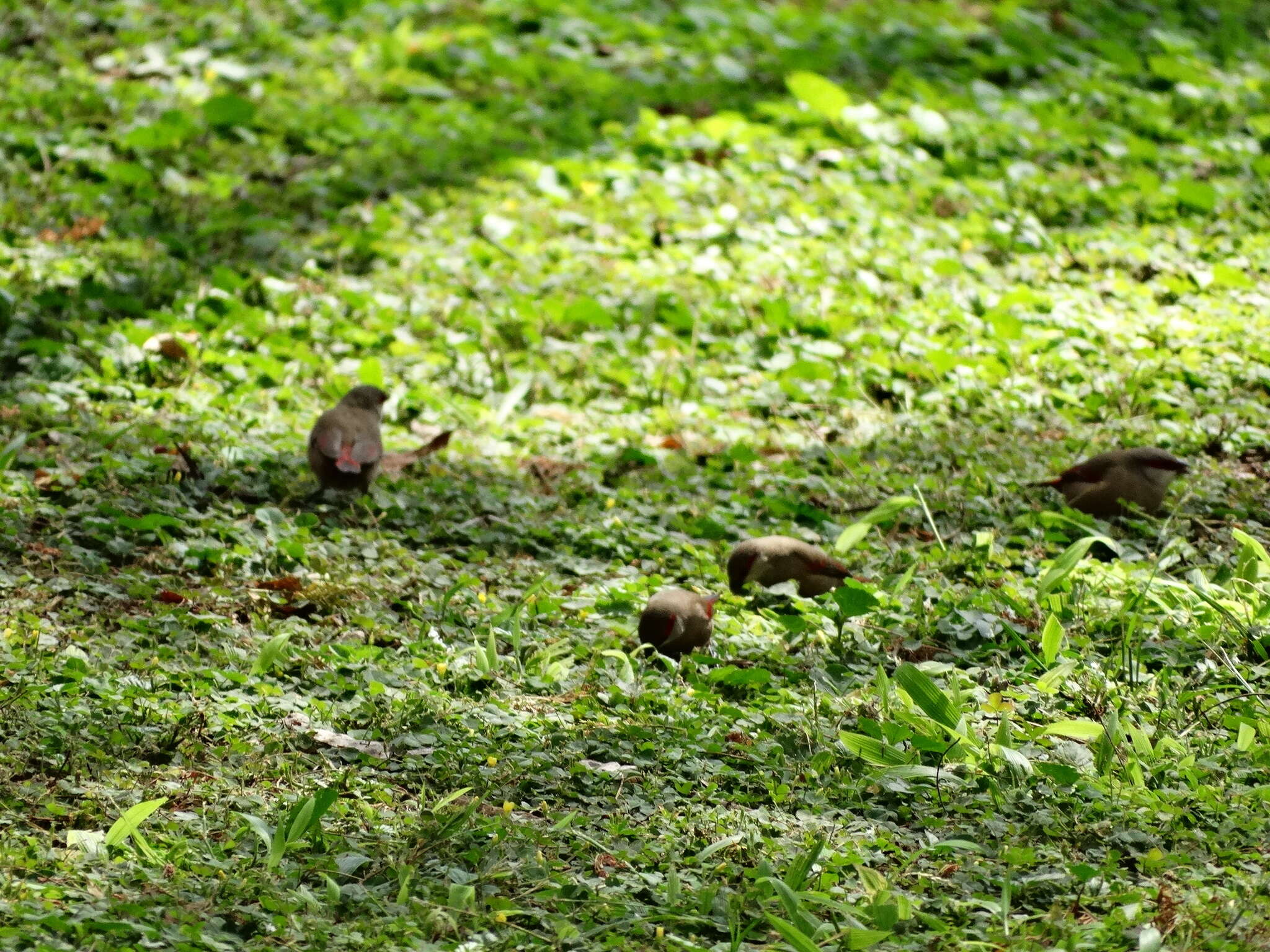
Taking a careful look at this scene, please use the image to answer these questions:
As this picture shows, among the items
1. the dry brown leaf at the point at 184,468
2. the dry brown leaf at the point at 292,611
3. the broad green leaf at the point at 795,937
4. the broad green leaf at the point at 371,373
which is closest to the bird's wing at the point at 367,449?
the dry brown leaf at the point at 184,468

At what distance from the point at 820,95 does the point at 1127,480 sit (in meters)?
3.92

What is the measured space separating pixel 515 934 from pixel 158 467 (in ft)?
8.08

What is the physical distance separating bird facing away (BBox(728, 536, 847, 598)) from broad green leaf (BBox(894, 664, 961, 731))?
30.7 inches

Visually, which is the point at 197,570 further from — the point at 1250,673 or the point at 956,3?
the point at 956,3

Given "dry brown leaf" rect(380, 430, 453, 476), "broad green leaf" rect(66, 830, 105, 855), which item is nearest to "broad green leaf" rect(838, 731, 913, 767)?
"broad green leaf" rect(66, 830, 105, 855)

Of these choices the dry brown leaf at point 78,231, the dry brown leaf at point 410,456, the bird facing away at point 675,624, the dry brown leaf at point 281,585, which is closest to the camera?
the bird facing away at point 675,624

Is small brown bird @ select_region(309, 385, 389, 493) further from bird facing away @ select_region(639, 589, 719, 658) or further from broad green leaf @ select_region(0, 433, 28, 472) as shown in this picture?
bird facing away @ select_region(639, 589, 719, 658)

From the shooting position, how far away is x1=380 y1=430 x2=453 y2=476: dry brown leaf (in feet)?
16.0

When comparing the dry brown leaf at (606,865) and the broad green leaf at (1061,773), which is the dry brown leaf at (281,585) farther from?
the broad green leaf at (1061,773)

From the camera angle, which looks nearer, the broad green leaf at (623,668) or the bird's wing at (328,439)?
the broad green leaf at (623,668)

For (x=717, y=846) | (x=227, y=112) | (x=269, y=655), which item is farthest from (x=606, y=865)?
(x=227, y=112)

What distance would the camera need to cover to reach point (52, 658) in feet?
11.1

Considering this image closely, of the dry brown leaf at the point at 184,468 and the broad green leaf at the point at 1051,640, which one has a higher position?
the broad green leaf at the point at 1051,640

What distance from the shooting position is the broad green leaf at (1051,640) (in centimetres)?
359
